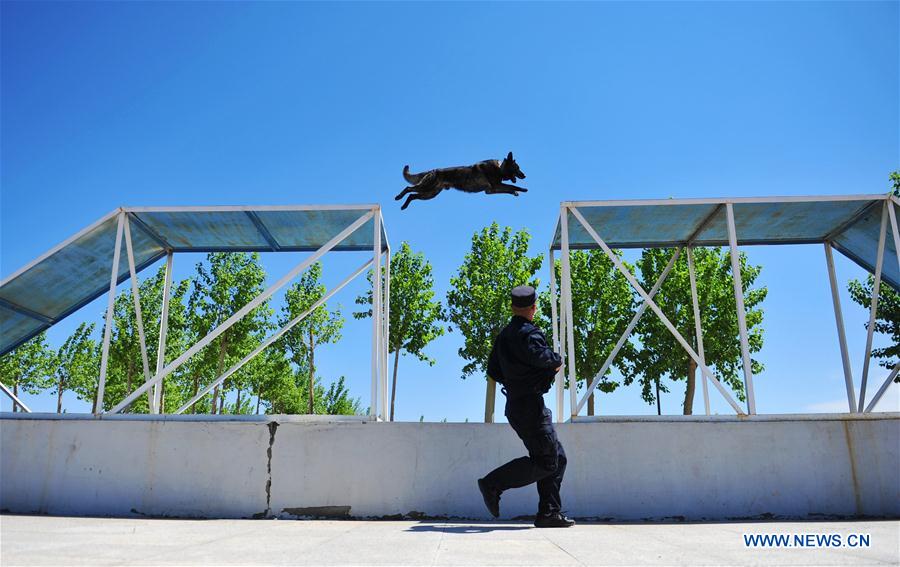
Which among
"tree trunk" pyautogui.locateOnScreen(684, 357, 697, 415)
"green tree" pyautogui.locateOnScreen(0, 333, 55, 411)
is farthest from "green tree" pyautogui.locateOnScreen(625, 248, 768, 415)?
"green tree" pyautogui.locateOnScreen(0, 333, 55, 411)

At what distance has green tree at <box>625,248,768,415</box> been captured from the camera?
22875 millimetres

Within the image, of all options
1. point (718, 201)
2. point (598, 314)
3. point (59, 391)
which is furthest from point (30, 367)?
point (718, 201)

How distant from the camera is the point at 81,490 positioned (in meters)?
6.30

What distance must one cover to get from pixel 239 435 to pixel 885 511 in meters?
6.60

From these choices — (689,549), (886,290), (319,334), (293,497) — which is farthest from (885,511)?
(319,334)

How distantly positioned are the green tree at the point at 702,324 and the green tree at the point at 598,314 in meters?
0.79

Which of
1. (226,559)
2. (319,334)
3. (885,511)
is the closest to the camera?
(226,559)

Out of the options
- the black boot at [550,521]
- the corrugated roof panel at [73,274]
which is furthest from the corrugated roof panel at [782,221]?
the corrugated roof panel at [73,274]

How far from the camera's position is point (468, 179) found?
6.48 metres

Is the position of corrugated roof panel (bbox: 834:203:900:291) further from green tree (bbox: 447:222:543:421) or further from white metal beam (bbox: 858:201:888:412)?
green tree (bbox: 447:222:543:421)

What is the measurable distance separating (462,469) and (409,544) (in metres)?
2.35

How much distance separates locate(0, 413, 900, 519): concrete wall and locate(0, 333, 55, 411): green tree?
24.7 meters

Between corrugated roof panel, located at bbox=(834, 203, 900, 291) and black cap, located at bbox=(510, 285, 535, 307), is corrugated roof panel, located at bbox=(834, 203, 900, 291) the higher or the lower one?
the higher one

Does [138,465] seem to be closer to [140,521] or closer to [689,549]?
[140,521]
